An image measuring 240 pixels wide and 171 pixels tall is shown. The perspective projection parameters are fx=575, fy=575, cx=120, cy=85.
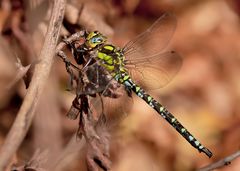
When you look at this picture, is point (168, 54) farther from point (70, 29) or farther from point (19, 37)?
point (19, 37)

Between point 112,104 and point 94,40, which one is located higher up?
point 94,40

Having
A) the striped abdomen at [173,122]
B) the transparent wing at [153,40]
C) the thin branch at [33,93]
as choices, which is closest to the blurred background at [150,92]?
the transparent wing at [153,40]

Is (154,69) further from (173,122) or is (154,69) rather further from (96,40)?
(96,40)

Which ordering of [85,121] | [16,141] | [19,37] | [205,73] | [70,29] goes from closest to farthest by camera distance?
[16,141] → [85,121] → [70,29] → [19,37] → [205,73]

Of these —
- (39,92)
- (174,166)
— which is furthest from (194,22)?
(39,92)

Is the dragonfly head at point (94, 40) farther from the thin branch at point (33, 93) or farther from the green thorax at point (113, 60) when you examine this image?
the thin branch at point (33, 93)

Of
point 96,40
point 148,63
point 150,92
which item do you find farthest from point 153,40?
point 150,92
